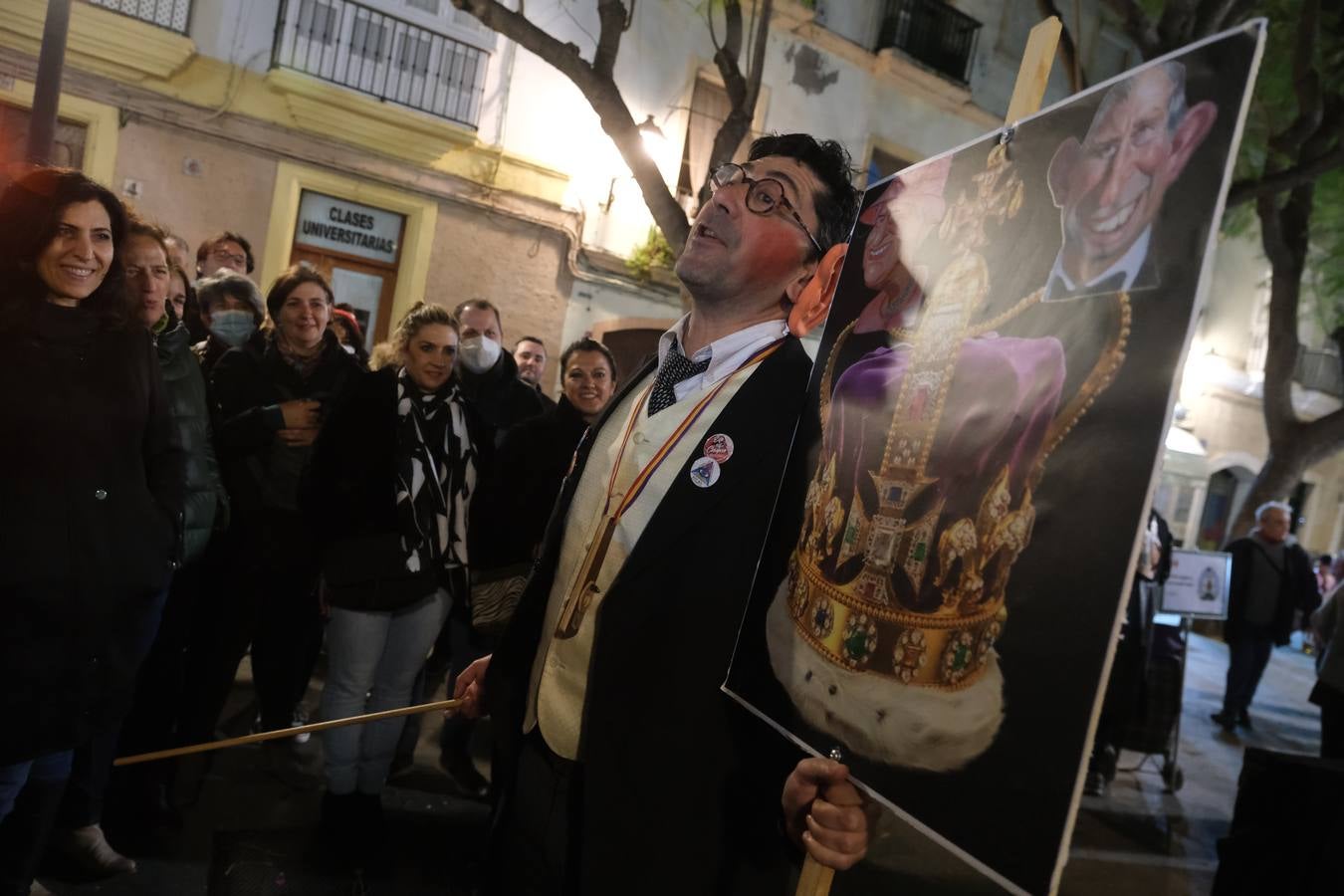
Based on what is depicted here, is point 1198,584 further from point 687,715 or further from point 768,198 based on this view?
point 687,715

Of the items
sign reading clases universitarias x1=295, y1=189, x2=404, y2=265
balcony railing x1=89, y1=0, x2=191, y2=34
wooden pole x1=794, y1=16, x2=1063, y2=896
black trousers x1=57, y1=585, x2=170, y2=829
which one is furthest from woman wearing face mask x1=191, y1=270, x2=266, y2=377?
sign reading clases universitarias x1=295, y1=189, x2=404, y2=265

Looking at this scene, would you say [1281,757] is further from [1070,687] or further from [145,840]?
[145,840]

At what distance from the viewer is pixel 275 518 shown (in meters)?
3.76

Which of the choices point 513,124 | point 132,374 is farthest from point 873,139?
point 132,374

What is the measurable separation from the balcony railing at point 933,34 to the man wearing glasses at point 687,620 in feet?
46.5

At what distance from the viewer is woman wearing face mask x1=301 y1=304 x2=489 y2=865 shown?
3.43 metres

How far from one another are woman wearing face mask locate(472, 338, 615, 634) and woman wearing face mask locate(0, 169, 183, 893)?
1251 millimetres

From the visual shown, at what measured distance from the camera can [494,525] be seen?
381 centimetres

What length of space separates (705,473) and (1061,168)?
72 centimetres

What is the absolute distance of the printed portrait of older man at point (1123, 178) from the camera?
1.04 meters

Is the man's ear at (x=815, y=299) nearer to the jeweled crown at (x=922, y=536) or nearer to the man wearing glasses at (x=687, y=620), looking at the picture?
the man wearing glasses at (x=687, y=620)

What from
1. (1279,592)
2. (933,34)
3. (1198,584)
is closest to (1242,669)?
(1279,592)

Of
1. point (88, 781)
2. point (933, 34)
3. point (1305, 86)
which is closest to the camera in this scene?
point (88, 781)

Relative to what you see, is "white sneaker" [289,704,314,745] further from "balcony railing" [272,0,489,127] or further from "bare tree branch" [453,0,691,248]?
"balcony railing" [272,0,489,127]
